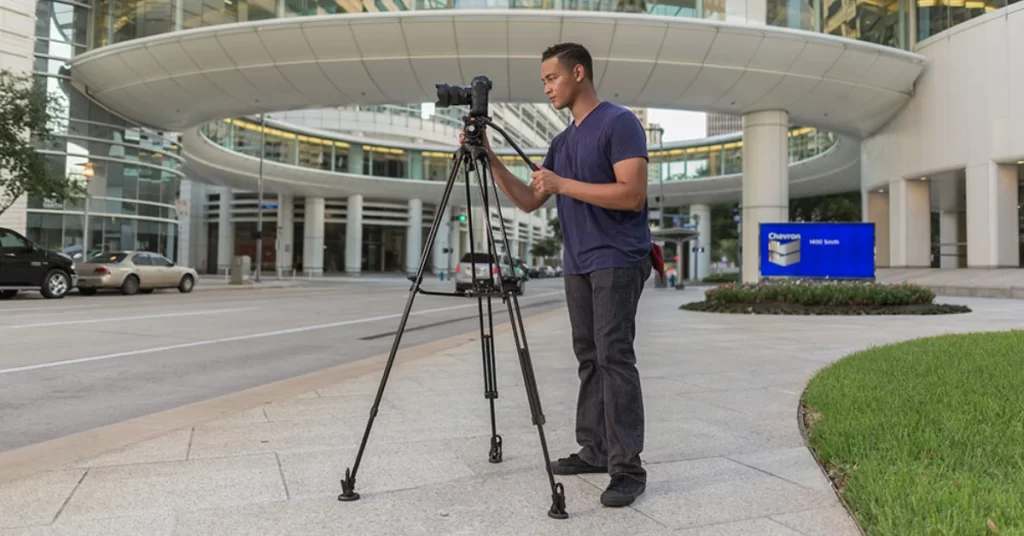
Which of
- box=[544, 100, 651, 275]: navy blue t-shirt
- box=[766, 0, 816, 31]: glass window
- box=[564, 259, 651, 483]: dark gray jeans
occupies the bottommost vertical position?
box=[564, 259, 651, 483]: dark gray jeans

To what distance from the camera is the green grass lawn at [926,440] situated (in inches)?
97.0

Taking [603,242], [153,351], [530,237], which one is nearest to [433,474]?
[603,242]

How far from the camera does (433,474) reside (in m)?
3.32

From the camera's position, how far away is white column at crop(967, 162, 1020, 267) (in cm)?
2328

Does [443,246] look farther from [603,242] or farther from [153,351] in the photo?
[603,242]

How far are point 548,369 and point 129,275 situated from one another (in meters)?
19.3

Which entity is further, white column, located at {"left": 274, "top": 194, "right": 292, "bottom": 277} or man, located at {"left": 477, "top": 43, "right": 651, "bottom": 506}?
white column, located at {"left": 274, "top": 194, "right": 292, "bottom": 277}

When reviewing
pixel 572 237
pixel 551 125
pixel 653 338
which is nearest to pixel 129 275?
pixel 653 338

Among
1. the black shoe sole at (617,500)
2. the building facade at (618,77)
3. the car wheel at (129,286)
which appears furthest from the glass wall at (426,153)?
the black shoe sole at (617,500)

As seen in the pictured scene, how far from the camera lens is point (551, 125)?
10619 centimetres

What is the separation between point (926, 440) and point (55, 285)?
21.2 m

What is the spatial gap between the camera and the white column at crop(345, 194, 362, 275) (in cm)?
5068

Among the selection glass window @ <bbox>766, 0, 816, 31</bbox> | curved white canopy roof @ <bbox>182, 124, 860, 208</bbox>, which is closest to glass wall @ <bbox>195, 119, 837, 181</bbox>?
curved white canopy roof @ <bbox>182, 124, 860, 208</bbox>

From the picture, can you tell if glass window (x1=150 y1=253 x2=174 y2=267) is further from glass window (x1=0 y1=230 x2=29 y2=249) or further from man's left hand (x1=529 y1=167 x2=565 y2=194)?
man's left hand (x1=529 y1=167 x2=565 y2=194)
